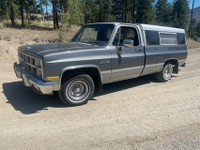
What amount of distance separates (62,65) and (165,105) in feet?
9.41

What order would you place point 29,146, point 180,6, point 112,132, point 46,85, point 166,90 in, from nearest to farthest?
1. point 29,146
2. point 112,132
3. point 46,85
4. point 166,90
5. point 180,6

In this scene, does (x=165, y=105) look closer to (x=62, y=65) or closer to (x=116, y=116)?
(x=116, y=116)

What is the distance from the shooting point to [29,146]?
2854 mm

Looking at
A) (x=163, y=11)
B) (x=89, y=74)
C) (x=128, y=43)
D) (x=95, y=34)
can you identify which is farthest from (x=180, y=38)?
(x=163, y=11)

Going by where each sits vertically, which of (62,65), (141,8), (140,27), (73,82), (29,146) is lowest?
(29,146)

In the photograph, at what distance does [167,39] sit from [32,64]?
4.76m

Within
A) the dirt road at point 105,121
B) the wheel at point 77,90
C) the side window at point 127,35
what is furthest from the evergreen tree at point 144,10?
the wheel at point 77,90

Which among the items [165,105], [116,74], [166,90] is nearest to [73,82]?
[116,74]

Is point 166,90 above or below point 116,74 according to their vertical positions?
below

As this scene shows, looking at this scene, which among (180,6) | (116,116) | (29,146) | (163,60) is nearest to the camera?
(29,146)

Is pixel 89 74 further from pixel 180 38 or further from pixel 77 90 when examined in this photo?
pixel 180 38

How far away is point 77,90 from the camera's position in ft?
14.5

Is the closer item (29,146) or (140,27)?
(29,146)

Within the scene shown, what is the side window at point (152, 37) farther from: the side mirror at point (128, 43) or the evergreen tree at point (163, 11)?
the evergreen tree at point (163, 11)
